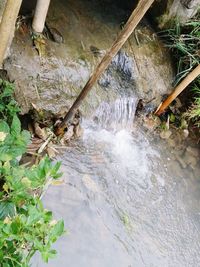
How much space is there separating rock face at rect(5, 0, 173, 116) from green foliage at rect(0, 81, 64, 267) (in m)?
1.67

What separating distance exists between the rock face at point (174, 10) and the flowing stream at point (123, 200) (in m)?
1.34

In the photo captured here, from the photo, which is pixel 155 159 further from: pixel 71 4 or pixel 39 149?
pixel 71 4

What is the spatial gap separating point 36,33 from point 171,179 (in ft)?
7.60

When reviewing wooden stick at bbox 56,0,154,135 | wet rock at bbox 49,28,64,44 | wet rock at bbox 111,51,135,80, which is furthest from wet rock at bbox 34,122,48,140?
wet rock at bbox 111,51,135,80

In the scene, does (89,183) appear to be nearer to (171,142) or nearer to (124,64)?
(171,142)

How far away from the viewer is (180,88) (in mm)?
4660

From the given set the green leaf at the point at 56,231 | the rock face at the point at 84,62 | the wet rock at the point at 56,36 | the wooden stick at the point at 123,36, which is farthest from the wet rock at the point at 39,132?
the green leaf at the point at 56,231

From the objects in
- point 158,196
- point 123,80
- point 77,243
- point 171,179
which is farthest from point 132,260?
point 123,80

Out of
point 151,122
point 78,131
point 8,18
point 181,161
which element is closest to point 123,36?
point 8,18

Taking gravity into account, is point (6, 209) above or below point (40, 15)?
below

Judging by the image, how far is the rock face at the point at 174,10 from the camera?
4.89m

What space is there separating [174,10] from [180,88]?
1139 mm

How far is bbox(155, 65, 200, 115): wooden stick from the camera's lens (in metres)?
4.43

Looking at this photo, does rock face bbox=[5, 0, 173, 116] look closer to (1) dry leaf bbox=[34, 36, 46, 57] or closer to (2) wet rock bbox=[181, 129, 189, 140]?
(1) dry leaf bbox=[34, 36, 46, 57]
